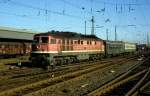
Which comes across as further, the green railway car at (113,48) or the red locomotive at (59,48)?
the green railway car at (113,48)

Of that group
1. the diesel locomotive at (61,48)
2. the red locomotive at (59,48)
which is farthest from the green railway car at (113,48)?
the red locomotive at (59,48)

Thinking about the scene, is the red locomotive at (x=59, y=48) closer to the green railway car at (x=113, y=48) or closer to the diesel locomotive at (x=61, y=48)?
the diesel locomotive at (x=61, y=48)

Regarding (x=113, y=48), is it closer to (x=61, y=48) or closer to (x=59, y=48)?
(x=61, y=48)

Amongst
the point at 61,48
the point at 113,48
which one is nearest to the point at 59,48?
the point at 61,48

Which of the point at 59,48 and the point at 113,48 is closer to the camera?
the point at 59,48

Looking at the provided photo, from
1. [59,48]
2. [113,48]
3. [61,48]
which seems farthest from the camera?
[113,48]

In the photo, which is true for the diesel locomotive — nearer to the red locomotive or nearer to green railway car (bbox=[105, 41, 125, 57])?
the red locomotive

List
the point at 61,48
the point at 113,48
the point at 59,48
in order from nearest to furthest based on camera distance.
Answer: the point at 59,48 → the point at 61,48 → the point at 113,48

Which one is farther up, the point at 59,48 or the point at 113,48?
the point at 113,48

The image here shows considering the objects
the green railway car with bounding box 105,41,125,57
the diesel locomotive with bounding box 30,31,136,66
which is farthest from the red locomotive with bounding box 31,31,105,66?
the green railway car with bounding box 105,41,125,57

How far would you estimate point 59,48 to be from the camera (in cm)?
3011

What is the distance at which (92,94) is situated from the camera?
43.6 feet

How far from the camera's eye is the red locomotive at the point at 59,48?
28250 millimetres

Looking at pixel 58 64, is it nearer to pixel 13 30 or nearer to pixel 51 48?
pixel 51 48
